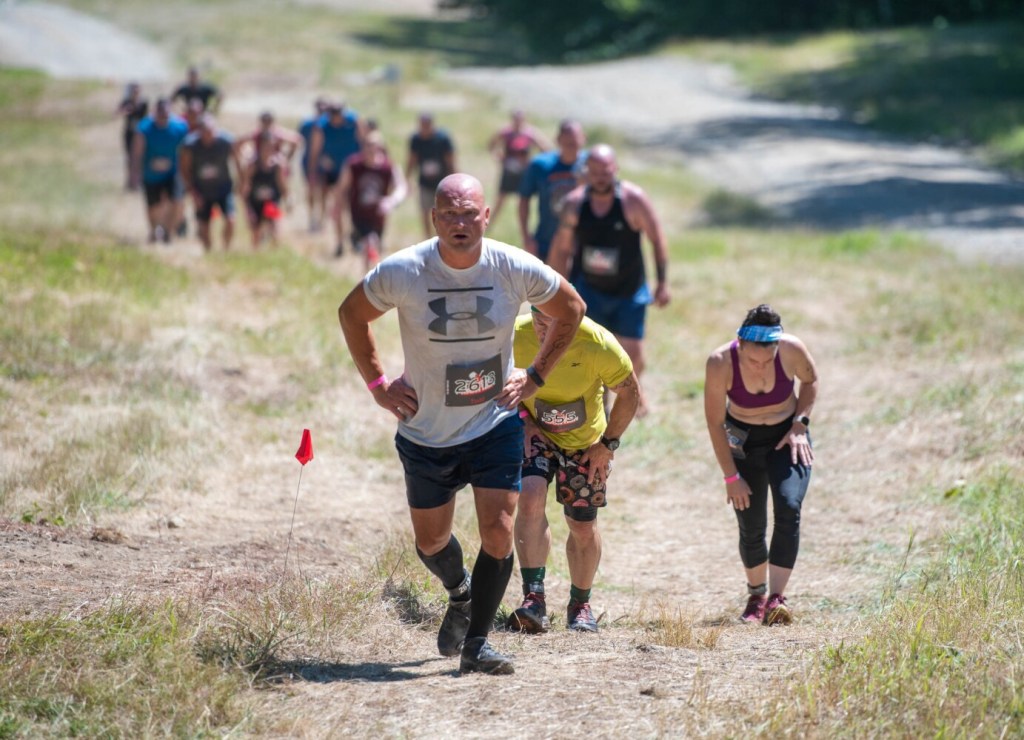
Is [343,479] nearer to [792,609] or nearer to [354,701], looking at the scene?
[792,609]

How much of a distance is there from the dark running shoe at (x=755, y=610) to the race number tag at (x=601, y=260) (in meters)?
3.17

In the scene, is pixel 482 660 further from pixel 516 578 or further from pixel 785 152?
pixel 785 152

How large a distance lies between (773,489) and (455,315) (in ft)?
7.74

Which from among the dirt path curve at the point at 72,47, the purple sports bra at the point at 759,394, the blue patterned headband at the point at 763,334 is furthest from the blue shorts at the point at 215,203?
the dirt path curve at the point at 72,47

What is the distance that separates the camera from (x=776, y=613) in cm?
682

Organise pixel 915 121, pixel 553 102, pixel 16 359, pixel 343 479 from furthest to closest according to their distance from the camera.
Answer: pixel 553 102 < pixel 915 121 < pixel 16 359 < pixel 343 479

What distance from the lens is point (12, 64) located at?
44844 millimetres

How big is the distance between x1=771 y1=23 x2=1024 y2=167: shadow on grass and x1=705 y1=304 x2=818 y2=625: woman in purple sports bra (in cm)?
2041

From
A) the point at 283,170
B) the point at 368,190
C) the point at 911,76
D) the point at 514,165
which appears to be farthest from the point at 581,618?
the point at 911,76

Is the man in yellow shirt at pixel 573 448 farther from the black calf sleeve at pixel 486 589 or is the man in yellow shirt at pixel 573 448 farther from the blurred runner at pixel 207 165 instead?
the blurred runner at pixel 207 165

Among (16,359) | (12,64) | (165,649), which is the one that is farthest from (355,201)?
(12,64)

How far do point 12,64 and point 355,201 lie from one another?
33564 mm

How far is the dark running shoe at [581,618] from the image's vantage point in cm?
657

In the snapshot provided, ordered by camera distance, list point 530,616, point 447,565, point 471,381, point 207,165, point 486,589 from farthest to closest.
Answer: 1. point 207,165
2. point 530,616
3. point 447,565
4. point 486,589
5. point 471,381
